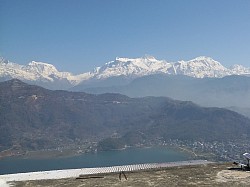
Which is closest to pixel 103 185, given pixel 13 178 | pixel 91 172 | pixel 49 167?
pixel 91 172

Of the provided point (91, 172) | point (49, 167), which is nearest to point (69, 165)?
point (49, 167)

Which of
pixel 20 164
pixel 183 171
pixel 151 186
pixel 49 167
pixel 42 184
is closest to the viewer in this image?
pixel 151 186

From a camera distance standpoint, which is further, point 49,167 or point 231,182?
point 49,167

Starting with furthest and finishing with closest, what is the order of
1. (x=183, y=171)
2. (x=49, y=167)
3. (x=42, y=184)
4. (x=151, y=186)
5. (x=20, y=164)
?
(x=20, y=164), (x=49, y=167), (x=183, y=171), (x=42, y=184), (x=151, y=186)

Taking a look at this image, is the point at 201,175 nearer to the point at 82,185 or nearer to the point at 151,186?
the point at 151,186

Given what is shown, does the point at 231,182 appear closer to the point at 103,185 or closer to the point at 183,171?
the point at 183,171

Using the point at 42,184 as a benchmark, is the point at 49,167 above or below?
below
